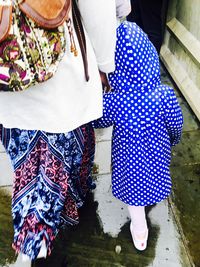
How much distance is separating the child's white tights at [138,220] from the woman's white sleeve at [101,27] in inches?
37.2

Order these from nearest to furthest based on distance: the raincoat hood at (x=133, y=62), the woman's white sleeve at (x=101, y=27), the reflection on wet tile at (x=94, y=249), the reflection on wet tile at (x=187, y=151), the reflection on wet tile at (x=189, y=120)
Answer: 1. the woman's white sleeve at (x=101, y=27)
2. the raincoat hood at (x=133, y=62)
3. the reflection on wet tile at (x=94, y=249)
4. the reflection on wet tile at (x=187, y=151)
5. the reflection on wet tile at (x=189, y=120)

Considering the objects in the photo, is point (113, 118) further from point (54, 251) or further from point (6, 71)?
point (54, 251)

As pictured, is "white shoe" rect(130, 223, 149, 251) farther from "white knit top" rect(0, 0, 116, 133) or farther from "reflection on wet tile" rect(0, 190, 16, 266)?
"white knit top" rect(0, 0, 116, 133)

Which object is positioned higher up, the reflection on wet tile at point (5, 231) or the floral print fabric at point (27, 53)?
the floral print fabric at point (27, 53)

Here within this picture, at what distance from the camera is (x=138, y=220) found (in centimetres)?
225

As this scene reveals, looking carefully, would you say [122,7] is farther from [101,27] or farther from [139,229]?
[139,229]

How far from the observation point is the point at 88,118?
1.67 meters

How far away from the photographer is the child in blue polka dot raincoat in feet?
5.76

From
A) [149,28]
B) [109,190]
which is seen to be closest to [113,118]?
[109,190]

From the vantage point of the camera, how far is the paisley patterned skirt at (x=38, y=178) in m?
1.79

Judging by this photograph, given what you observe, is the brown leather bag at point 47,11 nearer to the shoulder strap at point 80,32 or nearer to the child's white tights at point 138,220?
the shoulder strap at point 80,32

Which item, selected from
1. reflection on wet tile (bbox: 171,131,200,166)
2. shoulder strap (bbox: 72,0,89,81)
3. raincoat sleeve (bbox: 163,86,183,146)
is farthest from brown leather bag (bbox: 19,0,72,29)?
reflection on wet tile (bbox: 171,131,200,166)

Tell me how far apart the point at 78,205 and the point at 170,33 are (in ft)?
7.47

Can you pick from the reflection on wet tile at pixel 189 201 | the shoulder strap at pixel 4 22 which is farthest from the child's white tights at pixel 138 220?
the shoulder strap at pixel 4 22
